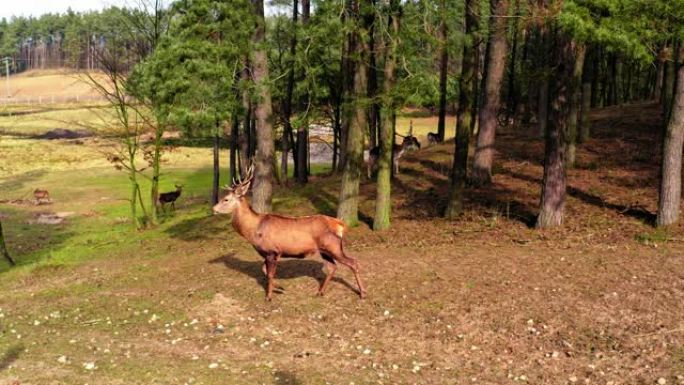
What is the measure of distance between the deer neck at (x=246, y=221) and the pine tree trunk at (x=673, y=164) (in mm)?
10149

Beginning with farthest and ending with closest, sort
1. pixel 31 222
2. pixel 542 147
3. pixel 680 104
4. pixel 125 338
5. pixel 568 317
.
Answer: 1. pixel 31 222
2. pixel 542 147
3. pixel 680 104
4. pixel 125 338
5. pixel 568 317

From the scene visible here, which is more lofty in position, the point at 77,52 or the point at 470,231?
the point at 77,52

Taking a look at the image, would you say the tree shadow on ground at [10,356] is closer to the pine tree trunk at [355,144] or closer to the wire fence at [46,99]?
the pine tree trunk at [355,144]

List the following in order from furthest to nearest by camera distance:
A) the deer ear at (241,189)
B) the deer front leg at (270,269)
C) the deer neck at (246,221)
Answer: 1. the deer ear at (241,189)
2. the deer neck at (246,221)
3. the deer front leg at (270,269)

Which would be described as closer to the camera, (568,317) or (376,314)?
(568,317)

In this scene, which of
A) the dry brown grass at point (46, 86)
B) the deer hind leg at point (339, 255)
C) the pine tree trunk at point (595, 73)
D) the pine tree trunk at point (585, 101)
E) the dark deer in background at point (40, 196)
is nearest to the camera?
the deer hind leg at point (339, 255)

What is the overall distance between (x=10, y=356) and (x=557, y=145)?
13879 mm

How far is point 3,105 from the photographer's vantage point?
126 meters

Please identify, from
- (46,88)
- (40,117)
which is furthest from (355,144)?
(46,88)

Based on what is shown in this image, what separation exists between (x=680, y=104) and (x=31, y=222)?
98.2ft

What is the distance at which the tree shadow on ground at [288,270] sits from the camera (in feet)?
48.6

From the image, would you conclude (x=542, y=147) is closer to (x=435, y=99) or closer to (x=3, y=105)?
(x=435, y=99)

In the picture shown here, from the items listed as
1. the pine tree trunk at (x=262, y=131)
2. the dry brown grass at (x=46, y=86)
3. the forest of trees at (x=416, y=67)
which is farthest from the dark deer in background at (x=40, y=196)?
the dry brown grass at (x=46, y=86)

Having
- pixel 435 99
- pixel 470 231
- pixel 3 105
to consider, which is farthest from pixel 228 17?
pixel 3 105
